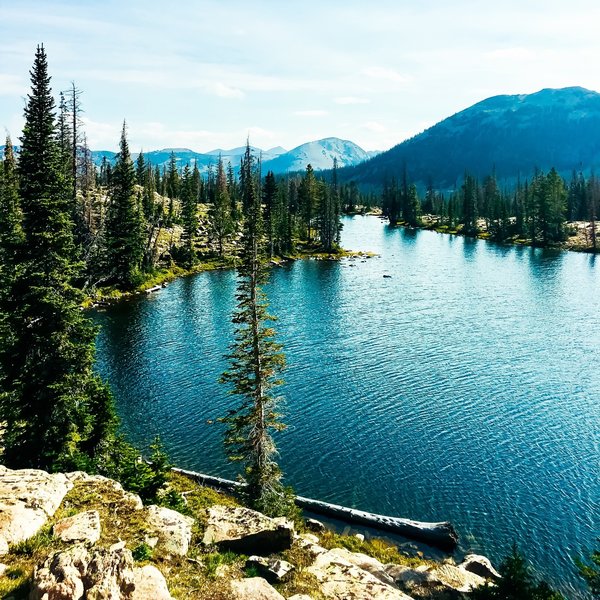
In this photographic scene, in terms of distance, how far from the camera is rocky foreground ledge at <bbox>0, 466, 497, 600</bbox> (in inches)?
517

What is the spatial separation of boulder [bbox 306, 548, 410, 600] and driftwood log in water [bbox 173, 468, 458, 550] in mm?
13871

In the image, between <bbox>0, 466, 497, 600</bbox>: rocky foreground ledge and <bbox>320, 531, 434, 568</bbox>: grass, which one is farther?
<bbox>320, 531, 434, 568</bbox>: grass

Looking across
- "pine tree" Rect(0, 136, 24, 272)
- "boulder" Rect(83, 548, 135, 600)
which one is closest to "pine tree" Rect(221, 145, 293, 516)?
Result: "pine tree" Rect(0, 136, 24, 272)

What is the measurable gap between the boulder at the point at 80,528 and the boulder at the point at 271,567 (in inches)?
213

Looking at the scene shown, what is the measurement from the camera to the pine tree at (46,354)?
31.4m

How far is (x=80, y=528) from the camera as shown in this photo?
54.5 ft

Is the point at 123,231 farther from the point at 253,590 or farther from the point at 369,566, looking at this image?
the point at 253,590

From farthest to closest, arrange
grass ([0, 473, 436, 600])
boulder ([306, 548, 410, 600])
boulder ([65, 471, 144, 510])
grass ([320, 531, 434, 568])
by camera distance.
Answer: grass ([320, 531, 434, 568])
boulder ([65, 471, 144, 510])
boulder ([306, 548, 410, 600])
grass ([0, 473, 436, 600])

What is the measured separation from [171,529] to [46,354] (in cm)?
1833

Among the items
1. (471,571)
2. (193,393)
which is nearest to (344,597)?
(471,571)

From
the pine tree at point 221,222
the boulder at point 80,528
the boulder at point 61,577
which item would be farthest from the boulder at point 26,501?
the pine tree at point 221,222

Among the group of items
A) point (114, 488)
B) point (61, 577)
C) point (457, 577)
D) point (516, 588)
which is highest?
point (61, 577)

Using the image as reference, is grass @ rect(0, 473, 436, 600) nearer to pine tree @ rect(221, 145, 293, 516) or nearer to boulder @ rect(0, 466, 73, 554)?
boulder @ rect(0, 466, 73, 554)

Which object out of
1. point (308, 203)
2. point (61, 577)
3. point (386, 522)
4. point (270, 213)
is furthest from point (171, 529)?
point (308, 203)
